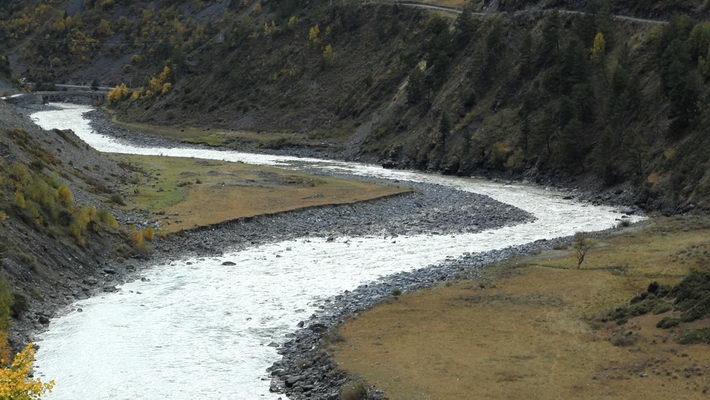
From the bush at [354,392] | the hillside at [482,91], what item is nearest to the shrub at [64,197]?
the bush at [354,392]

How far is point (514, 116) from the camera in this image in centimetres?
10138

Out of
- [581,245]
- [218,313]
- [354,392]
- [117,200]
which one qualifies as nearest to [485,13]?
[117,200]

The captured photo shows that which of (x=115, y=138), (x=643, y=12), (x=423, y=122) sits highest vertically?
(x=643, y=12)

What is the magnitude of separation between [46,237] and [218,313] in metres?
14.9

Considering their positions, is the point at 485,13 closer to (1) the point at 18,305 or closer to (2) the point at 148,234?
(2) the point at 148,234

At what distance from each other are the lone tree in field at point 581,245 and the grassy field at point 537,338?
54cm

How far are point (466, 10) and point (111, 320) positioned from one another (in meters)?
98.8

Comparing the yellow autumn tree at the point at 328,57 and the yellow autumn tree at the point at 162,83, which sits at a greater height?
the yellow autumn tree at the point at 328,57

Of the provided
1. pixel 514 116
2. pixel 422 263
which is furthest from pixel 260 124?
pixel 422 263

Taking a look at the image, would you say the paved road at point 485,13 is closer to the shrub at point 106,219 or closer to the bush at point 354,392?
the shrub at point 106,219

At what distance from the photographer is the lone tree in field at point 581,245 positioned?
1976 inches

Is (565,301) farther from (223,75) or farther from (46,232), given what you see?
(223,75)

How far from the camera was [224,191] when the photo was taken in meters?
80.4

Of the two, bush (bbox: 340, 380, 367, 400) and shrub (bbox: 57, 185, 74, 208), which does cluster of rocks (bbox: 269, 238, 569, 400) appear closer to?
bush (bbox: 340, 380, 367, 400)
